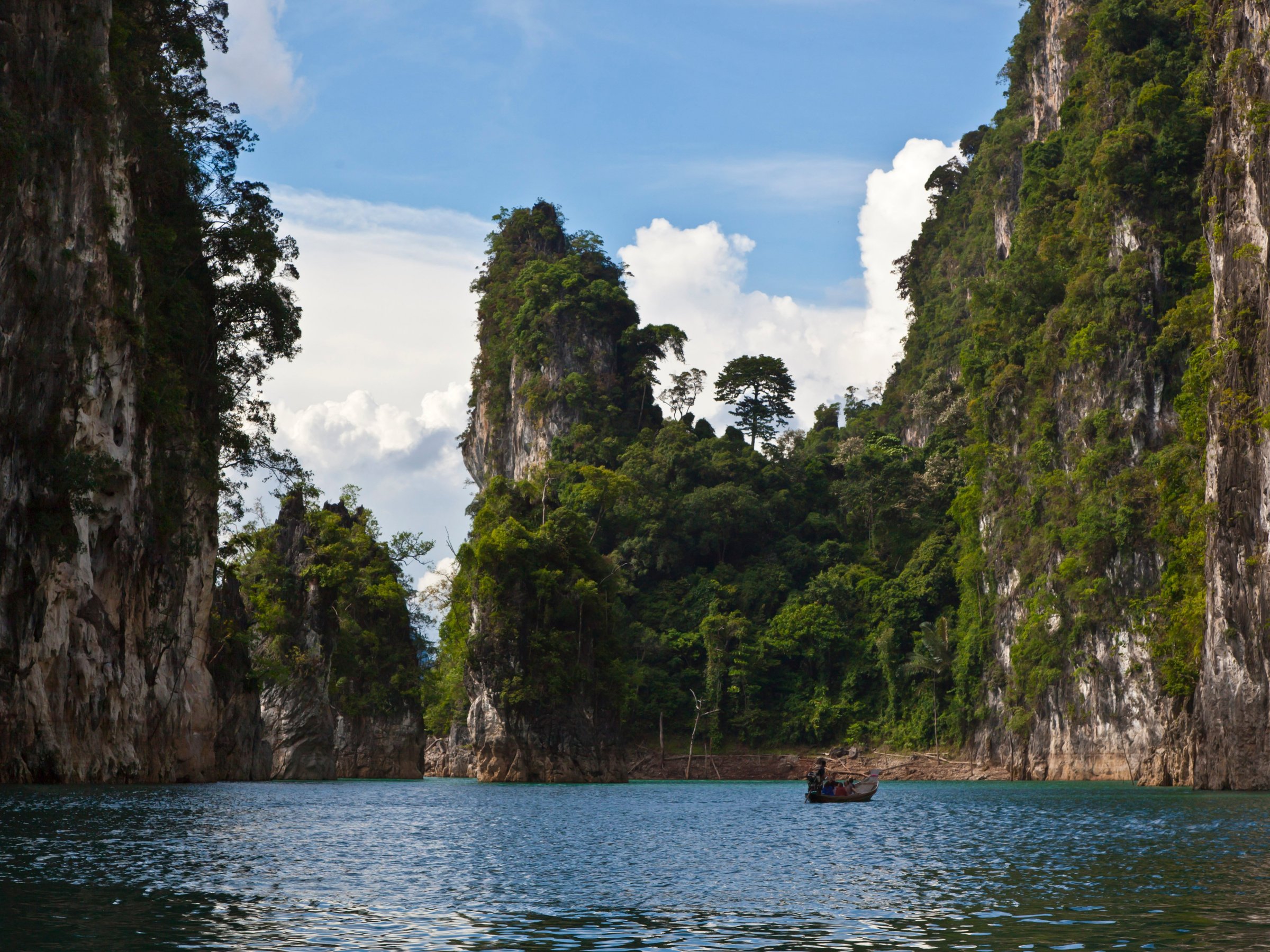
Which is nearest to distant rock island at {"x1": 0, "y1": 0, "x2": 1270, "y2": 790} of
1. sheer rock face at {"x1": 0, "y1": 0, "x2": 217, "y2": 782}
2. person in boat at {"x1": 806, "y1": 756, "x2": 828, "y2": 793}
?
sheer rock face at {"x1": 0, "y1": 0, "x2": 217, "y2": 782}

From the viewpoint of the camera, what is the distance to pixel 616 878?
753 inches

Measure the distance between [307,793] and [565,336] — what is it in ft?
221

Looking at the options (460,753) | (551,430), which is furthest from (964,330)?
(460,753)

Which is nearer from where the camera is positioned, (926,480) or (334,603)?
(334,603)

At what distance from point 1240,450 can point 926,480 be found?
5303 cm

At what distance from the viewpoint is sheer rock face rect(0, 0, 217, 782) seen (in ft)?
106

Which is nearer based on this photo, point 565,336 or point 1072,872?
point 1072,872

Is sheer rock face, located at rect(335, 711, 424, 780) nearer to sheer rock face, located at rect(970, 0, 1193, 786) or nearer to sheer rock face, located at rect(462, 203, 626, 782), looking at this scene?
sheer rock face, located at rect(462, 203, 626, 782)

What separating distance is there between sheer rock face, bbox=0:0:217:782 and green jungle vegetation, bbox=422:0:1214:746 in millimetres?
30333

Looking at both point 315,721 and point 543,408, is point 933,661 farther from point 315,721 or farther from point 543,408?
point 315,721

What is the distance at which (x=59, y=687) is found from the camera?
34125 mm

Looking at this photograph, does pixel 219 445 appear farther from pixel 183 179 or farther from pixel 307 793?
pixel 307 793

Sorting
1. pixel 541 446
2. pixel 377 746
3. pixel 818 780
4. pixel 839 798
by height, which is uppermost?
pixel 541 446

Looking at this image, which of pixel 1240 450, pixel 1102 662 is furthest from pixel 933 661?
pixel 1240 450
